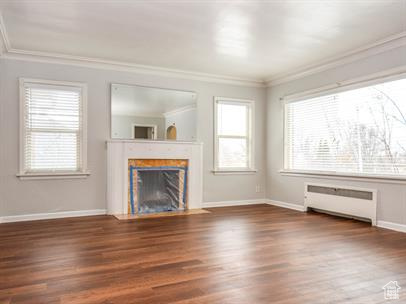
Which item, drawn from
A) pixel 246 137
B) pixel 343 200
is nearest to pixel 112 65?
pixel 246 137

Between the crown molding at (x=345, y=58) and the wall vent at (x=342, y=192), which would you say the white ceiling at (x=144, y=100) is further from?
the wall vent at (x=342, y=192)

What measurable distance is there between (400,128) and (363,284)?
2563 mm

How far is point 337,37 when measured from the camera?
4.02m

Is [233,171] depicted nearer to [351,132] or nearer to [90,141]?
[351,132]

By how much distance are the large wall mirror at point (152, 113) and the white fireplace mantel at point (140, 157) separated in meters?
0.12

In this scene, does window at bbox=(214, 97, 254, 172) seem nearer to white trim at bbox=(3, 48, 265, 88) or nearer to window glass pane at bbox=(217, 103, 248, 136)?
window glass pane at bbox=(217, 103, 248, 136)

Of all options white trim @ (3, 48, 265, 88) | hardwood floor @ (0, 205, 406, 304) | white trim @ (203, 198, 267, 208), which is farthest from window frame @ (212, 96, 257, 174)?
hardwood floor @ (0, 205, 406, 304)

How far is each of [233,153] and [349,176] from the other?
2204mm

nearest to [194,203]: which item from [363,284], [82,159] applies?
[82,159]

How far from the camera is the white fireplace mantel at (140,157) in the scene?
5.09m

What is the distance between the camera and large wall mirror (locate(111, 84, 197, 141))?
5203mm

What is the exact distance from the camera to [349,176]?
4707 mm

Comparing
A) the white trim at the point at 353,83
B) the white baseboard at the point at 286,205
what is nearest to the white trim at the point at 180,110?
the white trim at the point at 353,83

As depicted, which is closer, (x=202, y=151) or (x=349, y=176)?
(x=349, y=176)
